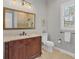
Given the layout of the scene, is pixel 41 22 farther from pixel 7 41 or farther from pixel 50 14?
pixel 7 41

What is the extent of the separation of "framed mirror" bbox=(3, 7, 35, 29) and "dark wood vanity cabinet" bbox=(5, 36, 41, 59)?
0.75 metres

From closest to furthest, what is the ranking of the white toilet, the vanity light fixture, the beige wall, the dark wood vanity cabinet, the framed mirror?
the dark wood vanity cabinet → the framed mirror → the beige wall → the vanity light fixture → the white toilet

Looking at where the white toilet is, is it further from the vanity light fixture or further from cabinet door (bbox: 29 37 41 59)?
the vanity light fixture

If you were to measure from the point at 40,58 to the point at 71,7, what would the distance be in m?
2.27

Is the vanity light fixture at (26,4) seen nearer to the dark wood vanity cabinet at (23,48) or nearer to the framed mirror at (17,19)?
the framed mirror at (17,19)

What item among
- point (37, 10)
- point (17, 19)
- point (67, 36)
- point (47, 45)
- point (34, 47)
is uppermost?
Result: point (37, 10)

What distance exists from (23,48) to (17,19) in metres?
1.19

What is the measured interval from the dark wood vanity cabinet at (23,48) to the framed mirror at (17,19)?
753 mm

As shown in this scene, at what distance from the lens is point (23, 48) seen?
2.78 metres

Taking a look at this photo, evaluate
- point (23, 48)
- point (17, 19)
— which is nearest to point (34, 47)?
point (23, 48)

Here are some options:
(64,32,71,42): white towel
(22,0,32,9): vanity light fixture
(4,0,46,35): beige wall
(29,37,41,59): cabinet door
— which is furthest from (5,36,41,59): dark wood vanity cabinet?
(22,0,32,9): vanity light fixture

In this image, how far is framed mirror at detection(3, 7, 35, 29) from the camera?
122 inches

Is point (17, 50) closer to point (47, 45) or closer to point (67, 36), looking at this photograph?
point (47, 45)

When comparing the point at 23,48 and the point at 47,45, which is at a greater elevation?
the point at 23,48
